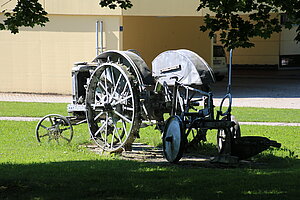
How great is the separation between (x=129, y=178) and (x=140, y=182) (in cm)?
34

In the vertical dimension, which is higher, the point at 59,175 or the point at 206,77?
the point at 206,77

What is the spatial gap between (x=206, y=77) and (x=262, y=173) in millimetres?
1983

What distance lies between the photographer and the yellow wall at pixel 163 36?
1107 inches

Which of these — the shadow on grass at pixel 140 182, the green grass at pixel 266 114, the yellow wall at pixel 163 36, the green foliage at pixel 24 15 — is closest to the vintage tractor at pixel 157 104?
the shadow on grass at pixel 140 182

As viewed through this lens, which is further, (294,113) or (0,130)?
(294,113)

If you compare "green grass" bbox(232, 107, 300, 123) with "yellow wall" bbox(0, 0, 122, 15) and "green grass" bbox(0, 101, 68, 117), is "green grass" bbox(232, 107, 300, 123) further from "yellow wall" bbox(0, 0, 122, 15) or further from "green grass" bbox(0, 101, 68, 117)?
"yellow wall" bbox(0, 0, 122, 15)

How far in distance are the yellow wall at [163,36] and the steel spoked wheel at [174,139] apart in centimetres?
1857

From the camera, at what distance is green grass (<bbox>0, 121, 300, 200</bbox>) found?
6.85 m

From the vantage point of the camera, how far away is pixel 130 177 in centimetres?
802

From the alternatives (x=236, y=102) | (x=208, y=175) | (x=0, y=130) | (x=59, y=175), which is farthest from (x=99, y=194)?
(x=236, y=102)

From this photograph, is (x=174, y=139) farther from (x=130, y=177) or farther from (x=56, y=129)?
(x=56, y=129)

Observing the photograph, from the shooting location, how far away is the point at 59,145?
11875 millimetres

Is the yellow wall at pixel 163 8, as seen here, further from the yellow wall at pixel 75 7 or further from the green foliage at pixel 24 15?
the green foliage at pixel 24 15

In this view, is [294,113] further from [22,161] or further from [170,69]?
[22,161]
